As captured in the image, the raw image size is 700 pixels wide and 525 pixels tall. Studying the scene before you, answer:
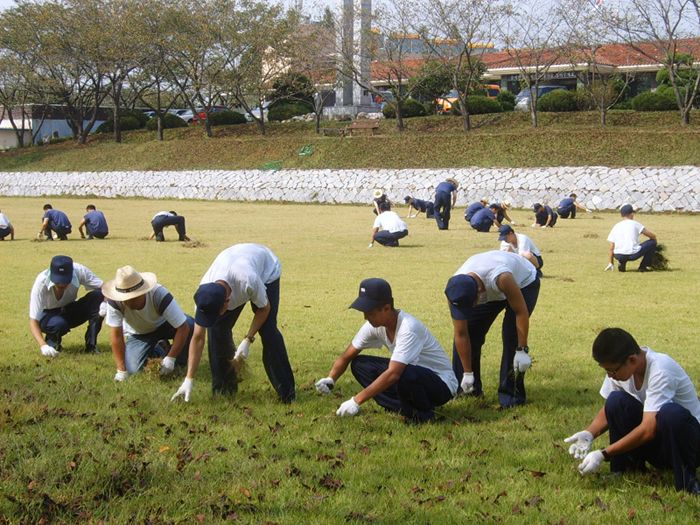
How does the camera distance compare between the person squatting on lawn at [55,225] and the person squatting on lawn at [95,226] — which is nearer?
the person squatting on lawn at [55,225]

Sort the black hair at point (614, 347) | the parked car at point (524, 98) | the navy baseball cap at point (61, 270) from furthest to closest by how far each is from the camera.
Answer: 1. the parked car at point (524, 98)
2. the navy baseball cap at point (61, 270)
3. the black hair at point (614, 347)

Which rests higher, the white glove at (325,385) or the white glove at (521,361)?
the white glove at (521,361)

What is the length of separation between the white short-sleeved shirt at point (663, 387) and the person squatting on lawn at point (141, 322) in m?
4.26

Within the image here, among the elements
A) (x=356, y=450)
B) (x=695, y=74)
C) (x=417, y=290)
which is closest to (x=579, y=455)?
(x=356, y=450)

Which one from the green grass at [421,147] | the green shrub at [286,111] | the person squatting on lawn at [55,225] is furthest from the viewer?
the green shrub at [286,111]

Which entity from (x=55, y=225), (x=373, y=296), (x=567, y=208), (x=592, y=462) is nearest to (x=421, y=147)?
(x=567, y=208)

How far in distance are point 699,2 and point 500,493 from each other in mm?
42489

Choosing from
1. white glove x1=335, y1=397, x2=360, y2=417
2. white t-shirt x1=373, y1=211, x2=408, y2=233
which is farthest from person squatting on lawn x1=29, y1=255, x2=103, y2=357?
white t-shirt x1=373, y1=211, x2=408, y2=233

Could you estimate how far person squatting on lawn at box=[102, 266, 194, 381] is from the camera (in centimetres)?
788

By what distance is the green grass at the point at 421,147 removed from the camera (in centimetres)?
4044

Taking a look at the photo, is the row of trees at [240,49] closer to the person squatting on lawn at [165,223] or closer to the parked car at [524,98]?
the parked car at [524,98]

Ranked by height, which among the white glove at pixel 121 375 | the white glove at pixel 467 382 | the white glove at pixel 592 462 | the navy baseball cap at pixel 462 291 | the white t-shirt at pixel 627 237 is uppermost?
the navy baseball cap at pixel 462 291

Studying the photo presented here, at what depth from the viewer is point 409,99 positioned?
178ft

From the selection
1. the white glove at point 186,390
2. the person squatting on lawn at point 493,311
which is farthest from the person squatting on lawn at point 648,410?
the white glove at point 186,390
